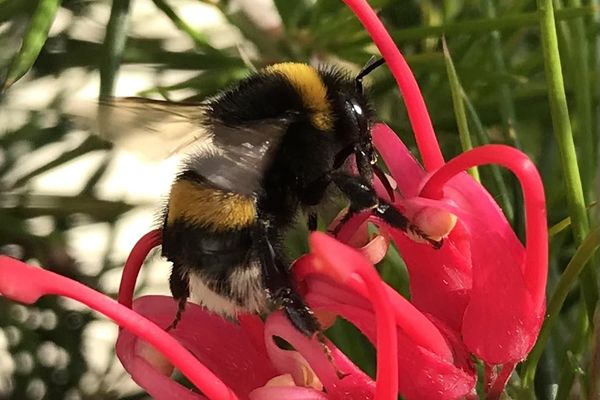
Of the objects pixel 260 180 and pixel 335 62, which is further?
pixel 335 62

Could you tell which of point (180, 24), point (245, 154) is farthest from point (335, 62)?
point (245, 154)

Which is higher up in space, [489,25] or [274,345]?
[489,25]

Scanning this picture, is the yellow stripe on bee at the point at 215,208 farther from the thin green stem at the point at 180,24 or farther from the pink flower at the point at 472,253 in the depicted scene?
the thin green stem at the point at 180,24

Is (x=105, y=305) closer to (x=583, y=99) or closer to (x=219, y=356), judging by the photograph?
(x=219, y=356)

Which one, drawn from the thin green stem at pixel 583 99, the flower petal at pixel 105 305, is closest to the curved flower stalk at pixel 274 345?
the flower petal at pixel 105 305

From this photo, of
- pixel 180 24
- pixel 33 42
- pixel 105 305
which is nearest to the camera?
pixel 105 305

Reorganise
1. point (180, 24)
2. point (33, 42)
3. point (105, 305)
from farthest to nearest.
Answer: point (180, 24)
point (33, 42)
point (105, 305)

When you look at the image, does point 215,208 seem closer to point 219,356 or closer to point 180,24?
point 219,356
